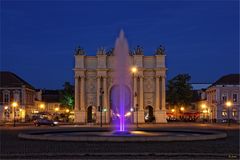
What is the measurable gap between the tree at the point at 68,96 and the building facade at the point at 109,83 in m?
37.4

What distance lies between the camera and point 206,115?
416 feet

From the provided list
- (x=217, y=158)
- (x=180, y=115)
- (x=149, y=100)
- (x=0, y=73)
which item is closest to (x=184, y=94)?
(x=180, y=115)

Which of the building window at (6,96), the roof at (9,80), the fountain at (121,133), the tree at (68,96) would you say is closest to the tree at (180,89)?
the tree at (68,96)

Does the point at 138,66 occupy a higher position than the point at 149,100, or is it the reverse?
the point at 138,66

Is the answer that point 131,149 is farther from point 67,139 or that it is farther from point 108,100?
point 108,100

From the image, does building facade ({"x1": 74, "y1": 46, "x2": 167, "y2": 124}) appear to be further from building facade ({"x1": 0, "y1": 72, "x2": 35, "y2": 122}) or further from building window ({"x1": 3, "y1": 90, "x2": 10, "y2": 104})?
building window ({"x1": 3, "y1": 90, "x2": 10, "y2": 104})

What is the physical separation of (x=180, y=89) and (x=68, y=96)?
32.4 m

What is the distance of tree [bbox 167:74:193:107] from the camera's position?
130 metres

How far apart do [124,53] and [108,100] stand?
55.5m

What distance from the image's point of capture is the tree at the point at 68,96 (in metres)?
144

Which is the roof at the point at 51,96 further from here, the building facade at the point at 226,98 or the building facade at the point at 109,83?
the building facade at the point at 226,98

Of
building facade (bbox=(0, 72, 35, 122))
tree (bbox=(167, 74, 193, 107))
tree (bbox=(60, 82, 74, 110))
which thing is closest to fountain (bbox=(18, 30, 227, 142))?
building facade (bbox=(0, 72, 35, 122))

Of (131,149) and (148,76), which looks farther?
(148,76)

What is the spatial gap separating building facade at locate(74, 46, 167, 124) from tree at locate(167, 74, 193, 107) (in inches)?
978
